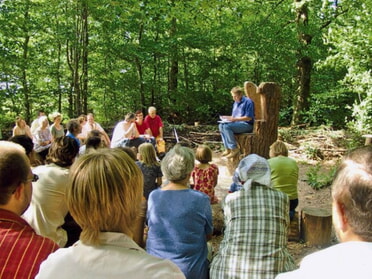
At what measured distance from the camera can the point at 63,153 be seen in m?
2.59

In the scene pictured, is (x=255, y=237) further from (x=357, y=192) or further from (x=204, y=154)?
(x=204, y=154)

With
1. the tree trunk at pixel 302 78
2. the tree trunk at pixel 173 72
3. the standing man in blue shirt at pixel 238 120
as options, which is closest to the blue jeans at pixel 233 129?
the standing man in blue shirt at pixel 238 120

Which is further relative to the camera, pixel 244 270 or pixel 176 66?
pixel 176 66

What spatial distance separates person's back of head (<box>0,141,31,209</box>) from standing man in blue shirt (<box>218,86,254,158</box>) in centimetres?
490

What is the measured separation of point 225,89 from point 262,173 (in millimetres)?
10709

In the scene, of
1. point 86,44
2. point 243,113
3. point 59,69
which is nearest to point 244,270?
point 243,113

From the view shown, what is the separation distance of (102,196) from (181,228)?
4.32 ft

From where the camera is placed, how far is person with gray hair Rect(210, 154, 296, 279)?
2.11 meters

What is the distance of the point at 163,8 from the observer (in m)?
6.03

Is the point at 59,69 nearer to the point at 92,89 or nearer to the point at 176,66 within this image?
the point at 92,89

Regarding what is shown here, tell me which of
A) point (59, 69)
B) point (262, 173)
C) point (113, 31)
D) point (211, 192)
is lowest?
point (211, 192)

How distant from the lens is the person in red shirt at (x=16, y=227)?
126cm

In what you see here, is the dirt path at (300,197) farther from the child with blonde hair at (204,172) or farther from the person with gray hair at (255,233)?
the person with gray hair at (255,233)

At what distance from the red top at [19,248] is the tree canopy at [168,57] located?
315 inches
